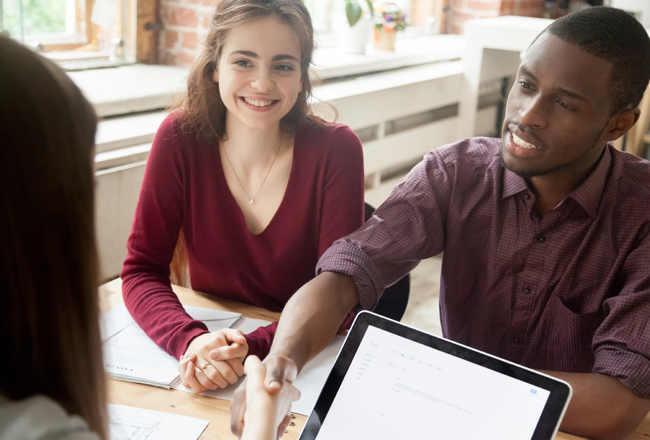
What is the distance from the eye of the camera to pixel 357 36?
3105 millimetres

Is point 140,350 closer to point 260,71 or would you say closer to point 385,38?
point 260,71

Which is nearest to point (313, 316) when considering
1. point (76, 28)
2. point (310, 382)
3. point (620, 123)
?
point (310, 382)

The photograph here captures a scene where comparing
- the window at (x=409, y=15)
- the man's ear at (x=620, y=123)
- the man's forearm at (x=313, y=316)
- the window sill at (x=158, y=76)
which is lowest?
the man's forearm at (x=313, y=316)

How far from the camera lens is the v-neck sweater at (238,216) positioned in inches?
55.6

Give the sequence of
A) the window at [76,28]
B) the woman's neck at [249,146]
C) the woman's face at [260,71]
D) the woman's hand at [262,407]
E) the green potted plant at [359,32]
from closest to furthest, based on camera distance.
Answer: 1. the woman's hand at [262,407]
2. the woman's face at [260,71]
3. the woman's neck at [249,146]
4. the window at [76,28]
5. the green potted plant at [359,32]

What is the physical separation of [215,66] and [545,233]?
0.85 meters

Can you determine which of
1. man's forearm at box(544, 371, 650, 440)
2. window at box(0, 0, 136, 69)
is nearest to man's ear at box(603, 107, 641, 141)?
man's forearm at box(544, 371, 650, 440)

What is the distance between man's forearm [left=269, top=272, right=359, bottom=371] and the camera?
0.98 metres

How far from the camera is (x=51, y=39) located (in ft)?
6.64

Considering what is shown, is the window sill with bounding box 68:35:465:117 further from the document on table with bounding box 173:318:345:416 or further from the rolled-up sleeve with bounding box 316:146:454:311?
the document on table with bounding box 173:318:345:416

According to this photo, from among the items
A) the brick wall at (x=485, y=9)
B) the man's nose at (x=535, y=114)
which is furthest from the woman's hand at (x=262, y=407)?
the brick wall at (x=485, y=9)

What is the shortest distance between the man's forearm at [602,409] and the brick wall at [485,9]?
10.2 ft

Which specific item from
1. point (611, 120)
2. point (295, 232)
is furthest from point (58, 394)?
point (611, 120)

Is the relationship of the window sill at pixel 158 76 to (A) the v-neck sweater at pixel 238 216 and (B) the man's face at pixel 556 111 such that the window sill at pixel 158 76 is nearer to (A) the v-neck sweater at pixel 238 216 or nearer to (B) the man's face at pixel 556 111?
(A) the v-neck sweater at pixel 238 216
